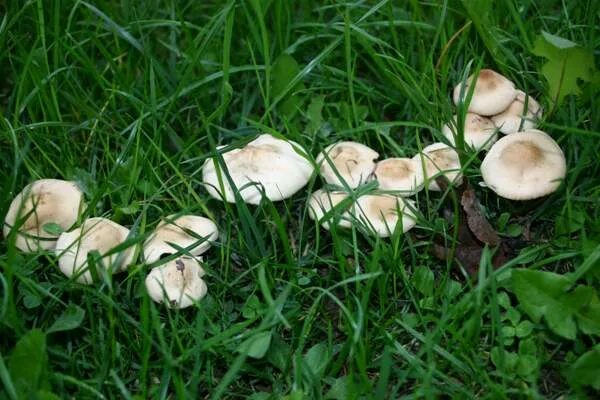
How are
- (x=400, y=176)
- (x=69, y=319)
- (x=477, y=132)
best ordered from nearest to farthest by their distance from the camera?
1. (x=69, y=319)
2. (x=400, y=176)
3. (x=477, y=132)

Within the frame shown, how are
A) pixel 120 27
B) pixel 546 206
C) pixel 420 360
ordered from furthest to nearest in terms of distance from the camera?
1. pixel 120 27
2. pixel 546 206
3. pixel 420 360

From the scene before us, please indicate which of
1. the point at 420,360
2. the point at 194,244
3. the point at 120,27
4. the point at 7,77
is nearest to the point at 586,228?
the point at 420,360

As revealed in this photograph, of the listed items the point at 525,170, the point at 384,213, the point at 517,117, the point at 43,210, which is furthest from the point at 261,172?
the point at 517,117

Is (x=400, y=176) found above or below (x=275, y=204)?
above

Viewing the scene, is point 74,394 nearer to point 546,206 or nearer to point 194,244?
point 194,244

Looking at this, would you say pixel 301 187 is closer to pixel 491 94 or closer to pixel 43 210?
pixel 491 94

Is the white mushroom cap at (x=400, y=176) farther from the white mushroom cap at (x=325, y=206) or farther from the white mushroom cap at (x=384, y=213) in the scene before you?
the white mushroom cap at (x=325, y=206)

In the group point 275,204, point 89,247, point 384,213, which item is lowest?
point 275,204
